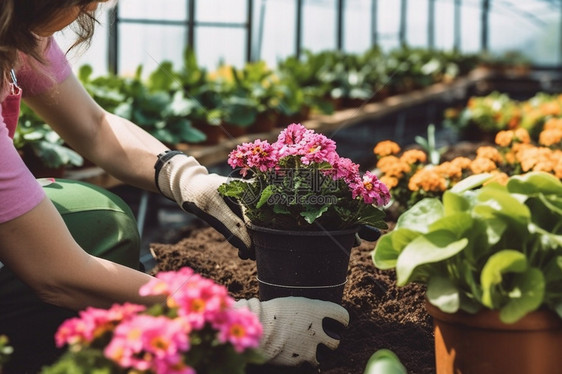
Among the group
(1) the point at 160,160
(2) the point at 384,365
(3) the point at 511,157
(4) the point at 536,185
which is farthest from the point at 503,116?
(2) the point at 384,365

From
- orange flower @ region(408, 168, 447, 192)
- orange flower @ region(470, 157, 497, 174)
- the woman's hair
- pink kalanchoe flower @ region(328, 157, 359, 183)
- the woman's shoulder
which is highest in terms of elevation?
the woman's hair

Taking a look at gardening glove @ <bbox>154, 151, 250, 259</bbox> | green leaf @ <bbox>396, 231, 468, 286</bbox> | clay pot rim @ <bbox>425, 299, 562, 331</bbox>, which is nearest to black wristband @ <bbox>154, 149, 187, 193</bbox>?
gardening glove @ <bbox>154, 151, 250, 259</bbox>

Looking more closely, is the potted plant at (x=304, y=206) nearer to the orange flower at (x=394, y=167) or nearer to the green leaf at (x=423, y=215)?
the green leaf at (x=423, y=215)

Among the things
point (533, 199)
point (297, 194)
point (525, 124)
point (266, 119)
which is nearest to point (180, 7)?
point (266, 119)

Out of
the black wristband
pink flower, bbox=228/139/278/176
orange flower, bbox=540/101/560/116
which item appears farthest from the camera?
orange flower, bbox=540/101/560/116

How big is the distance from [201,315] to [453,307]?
0.51 meters

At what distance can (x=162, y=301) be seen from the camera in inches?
64.9

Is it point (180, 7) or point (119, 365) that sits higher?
point (180, 7)

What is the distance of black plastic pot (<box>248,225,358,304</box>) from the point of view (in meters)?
1.80

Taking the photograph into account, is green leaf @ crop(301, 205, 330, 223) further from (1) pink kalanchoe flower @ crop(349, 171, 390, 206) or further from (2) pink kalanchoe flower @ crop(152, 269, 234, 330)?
(2) pink kalanchoe flower @ crop(152, 269, 234, 330)

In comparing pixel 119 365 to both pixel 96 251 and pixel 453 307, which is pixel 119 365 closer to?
pixel 453 307

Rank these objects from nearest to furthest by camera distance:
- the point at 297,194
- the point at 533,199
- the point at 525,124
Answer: the point at 533,199 → the point at 297,194 → the point at 525,124

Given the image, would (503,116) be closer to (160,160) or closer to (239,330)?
(160,160)

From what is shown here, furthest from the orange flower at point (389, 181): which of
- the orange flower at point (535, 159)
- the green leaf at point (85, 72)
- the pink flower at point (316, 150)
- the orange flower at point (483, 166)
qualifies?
A: the green leaf at point (85, 72)
